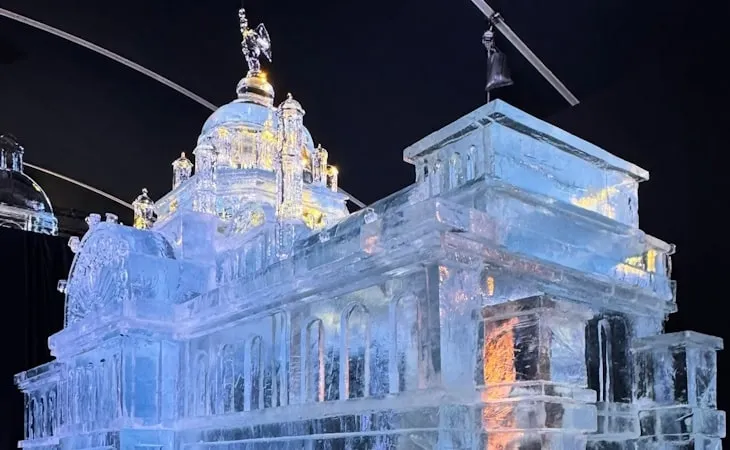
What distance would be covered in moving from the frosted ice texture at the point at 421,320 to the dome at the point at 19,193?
12.5 ft

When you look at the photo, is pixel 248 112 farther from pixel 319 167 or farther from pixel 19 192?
pixel 19 192

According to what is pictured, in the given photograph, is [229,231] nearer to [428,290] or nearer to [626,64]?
[428,290]

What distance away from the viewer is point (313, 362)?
4.11 m

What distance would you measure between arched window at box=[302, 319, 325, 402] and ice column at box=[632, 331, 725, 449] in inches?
63.5

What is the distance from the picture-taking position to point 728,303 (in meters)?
4.98

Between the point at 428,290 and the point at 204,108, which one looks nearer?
the point at 428,290

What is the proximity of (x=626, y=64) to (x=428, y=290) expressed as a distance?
399 centimetres

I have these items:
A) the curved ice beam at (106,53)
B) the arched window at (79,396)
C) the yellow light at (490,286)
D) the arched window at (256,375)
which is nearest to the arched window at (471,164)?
the yellow light at (490,286)

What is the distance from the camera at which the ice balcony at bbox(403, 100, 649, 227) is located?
3756 mm

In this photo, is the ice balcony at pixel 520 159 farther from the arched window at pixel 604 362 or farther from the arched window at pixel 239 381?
the arched window at pixel 239 381

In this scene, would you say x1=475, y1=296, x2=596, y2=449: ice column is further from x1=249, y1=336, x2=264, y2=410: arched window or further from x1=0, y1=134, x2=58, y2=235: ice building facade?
x1=0, y1=134, x2=58, y2=235: ice building facade

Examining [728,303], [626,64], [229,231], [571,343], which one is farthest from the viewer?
[626,64]

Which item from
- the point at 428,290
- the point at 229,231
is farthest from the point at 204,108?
the point at 428,290

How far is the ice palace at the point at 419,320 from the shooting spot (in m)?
3.29
